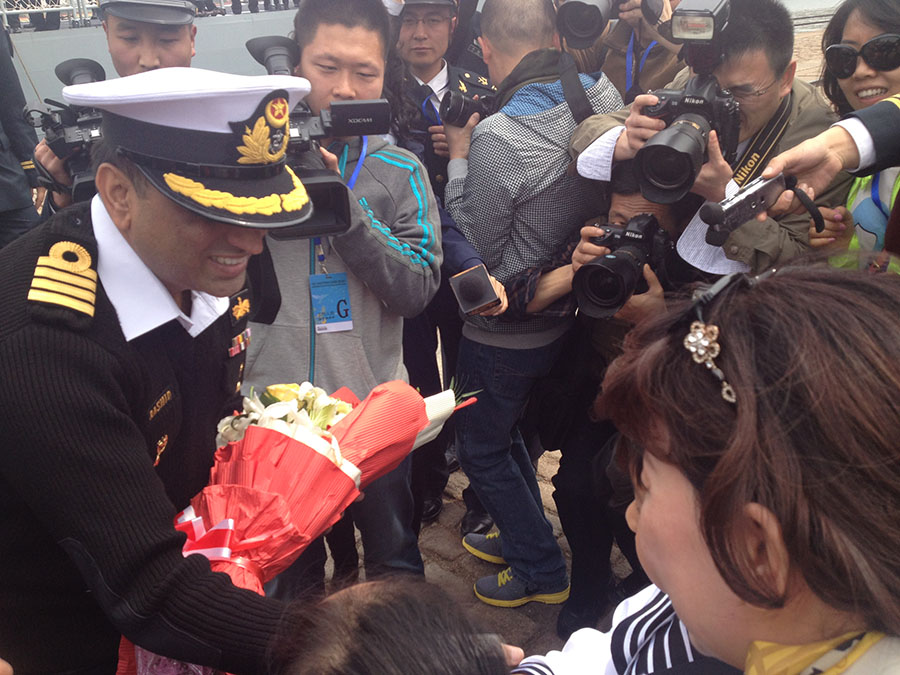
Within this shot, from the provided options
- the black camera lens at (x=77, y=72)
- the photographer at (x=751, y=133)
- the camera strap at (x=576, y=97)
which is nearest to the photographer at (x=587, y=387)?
the photographer at (x=751, y=133)

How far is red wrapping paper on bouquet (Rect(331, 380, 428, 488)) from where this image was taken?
1891 mm

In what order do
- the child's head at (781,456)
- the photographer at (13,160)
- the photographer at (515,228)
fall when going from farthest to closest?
the photographer at (13,160) < the photographer at (515,228) < the child's head at (781,456)

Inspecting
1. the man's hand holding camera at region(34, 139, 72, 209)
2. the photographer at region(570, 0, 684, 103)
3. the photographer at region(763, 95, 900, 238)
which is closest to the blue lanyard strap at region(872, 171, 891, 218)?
the photographer at region(763, 95, 900, 238)

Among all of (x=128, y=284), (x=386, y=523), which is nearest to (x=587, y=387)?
(x=386, y=523)

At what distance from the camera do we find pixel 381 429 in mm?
1945

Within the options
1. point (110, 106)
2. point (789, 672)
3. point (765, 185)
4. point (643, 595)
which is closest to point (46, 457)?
point (110, 106)

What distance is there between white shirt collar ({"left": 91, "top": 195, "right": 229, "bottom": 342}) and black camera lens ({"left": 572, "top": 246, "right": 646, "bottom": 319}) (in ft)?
4.22

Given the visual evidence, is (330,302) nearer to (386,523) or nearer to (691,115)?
(386,523)

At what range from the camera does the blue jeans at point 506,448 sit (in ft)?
9.86

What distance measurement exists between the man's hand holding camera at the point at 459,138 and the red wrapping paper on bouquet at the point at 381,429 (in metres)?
1.54

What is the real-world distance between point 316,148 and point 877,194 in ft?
5.62

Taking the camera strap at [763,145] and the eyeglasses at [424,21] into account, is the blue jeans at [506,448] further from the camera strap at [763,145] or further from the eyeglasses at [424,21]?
the eyeglasses at [424,21]

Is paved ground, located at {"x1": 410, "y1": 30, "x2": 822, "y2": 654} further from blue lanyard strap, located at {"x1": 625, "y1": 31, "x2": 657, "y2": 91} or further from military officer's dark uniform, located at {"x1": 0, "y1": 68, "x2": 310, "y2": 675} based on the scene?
blue lanyard strap, located at {"x1": 625, "y1": 31, "x2": 657, "y2": 91}

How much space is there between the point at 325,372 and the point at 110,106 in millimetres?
1286
